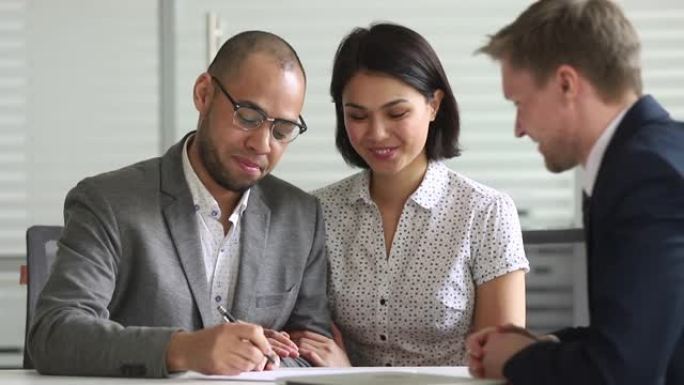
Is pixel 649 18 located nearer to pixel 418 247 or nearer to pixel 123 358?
pixel 418 247

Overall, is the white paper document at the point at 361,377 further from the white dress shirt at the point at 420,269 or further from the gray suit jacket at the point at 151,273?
the white dress shirt at the point at 420,269

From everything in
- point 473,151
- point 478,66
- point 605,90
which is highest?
point 605,90

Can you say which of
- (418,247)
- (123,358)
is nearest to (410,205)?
(418,247)

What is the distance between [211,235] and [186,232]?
0.10m

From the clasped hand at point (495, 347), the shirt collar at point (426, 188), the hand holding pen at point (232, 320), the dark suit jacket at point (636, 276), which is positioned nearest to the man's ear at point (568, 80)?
the dark suit jacket at point (636, 276)

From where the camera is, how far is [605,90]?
6.15ft

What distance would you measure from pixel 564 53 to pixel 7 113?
297cm

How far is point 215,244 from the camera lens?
2668 millimetres

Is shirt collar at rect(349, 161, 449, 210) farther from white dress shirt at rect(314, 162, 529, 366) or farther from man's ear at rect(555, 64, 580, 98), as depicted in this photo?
man's ear at rect(555, 64, 580, 98)

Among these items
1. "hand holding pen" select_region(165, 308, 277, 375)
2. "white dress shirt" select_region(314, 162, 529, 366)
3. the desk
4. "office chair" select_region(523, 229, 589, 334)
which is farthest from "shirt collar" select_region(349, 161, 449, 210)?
"hand holding pen" select_region(165, 308, 277, 375)

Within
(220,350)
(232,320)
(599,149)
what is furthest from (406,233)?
(599,149)

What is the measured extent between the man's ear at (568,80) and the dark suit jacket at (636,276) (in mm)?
121

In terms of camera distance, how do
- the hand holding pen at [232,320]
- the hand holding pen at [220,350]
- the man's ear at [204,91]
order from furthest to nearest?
the man's ear at [204,91], the hand holding pen at [232,320], the hand holding pen at [220,350]

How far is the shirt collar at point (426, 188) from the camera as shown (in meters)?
2.87
